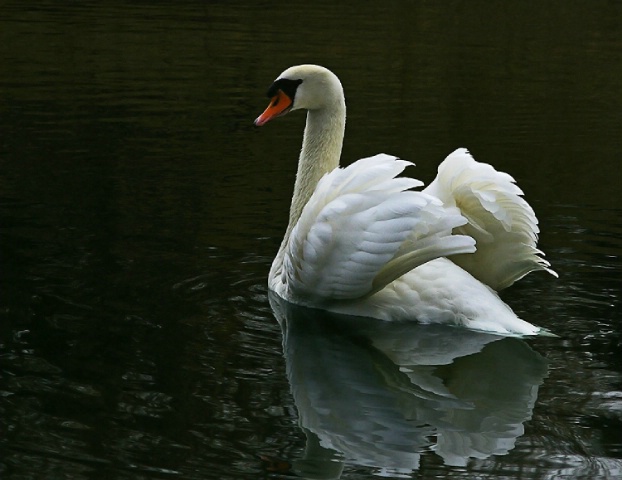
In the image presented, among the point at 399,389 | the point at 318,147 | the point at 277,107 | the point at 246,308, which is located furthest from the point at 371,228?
the point at 277,107

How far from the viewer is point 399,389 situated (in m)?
6.00

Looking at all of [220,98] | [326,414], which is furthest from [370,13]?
[326,414]

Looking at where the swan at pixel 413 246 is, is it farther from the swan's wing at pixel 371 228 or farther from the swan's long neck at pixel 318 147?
the swan's long neck at pixel 318 147

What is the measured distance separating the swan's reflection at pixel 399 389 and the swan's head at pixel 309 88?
1.19 m

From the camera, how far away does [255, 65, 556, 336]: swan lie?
20.2 feet

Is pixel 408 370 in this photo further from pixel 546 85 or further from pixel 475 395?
pixel 546 85

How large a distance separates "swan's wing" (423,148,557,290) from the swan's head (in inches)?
39.2

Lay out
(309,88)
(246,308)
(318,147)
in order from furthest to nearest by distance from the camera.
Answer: (318,147) → (309,88) → (246,308)

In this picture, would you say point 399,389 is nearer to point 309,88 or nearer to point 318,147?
point 318,147

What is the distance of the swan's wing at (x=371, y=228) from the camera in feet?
20.1

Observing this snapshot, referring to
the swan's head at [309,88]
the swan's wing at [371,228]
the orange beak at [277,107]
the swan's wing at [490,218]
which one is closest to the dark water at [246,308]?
the swan's wing at [490,218]

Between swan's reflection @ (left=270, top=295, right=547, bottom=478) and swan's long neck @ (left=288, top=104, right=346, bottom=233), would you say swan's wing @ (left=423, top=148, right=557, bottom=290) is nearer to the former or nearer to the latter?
swan's reflection @ (left=270, top=295, right=547, bottom=478)

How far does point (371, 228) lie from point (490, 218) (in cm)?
82

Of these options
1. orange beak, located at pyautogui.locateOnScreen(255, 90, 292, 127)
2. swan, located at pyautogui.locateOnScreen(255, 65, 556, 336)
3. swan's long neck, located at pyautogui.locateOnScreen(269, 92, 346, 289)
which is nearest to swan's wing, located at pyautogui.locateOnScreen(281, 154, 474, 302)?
swan, located at pyautogui.locateOnScreen(255, 65, 556, 336)
